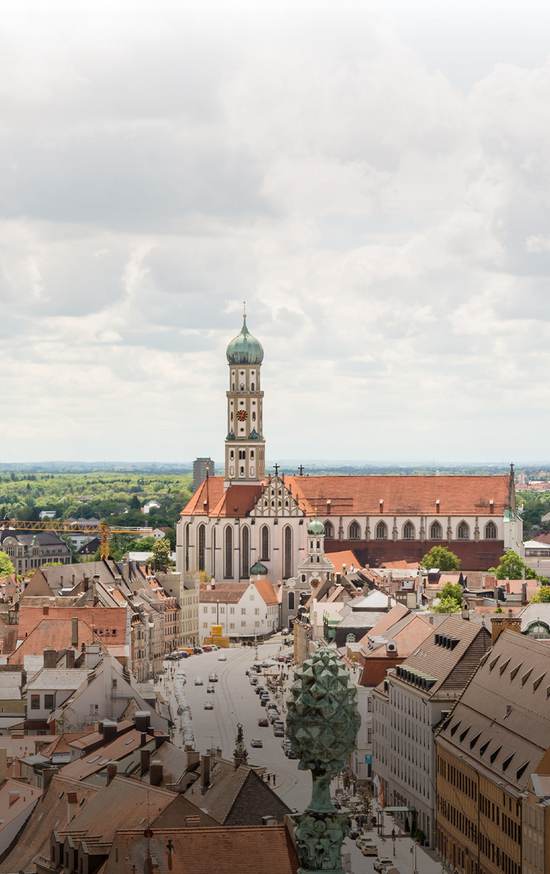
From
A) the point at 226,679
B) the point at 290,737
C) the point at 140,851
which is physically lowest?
the point at 226,679

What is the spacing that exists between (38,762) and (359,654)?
4748 cm

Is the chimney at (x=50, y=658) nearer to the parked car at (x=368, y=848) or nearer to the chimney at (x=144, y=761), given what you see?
the parked car at (x=368, y=848)

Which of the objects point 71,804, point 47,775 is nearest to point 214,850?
point 71,804

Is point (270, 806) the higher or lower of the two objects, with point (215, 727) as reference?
higher

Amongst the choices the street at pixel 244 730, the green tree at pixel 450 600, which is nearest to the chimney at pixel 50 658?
the street at pixel 244 730

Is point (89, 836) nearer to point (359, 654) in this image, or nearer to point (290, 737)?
point (290, 737)

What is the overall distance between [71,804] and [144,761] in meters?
7.52

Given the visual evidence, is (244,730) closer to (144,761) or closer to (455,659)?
(455,659)

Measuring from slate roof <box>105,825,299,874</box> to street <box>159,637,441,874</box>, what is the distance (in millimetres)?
27740

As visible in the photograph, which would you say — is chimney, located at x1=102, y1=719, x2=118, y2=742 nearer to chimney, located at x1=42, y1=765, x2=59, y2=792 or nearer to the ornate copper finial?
chimney, located at x1=42, y1=765, x2=59, y2=792

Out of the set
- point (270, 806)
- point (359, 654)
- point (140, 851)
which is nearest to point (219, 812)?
point (270, 806)

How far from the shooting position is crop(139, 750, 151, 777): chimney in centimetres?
6881

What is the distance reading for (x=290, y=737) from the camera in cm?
2075

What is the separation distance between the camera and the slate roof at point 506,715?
74.9 meters
